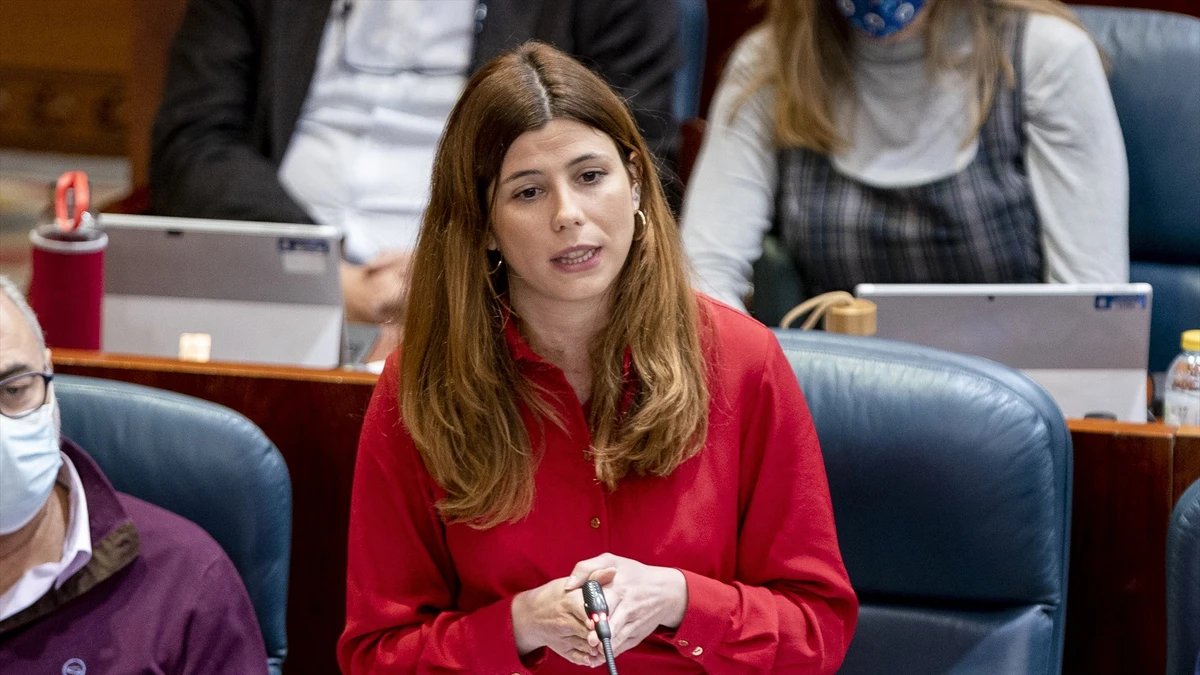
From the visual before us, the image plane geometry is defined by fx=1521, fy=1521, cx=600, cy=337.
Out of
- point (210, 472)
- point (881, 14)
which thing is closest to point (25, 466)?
point (210, 472)

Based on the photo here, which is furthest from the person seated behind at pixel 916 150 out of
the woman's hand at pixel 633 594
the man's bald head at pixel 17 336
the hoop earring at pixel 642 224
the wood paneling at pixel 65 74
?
the wood paneling at pixel 65 74

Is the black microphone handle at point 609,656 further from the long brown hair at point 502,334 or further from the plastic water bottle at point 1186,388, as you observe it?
the plastic water bottle at point 1186,388

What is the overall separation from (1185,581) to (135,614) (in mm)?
1010

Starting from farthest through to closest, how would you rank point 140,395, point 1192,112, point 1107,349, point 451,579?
point 1192,112, point 1107,349, point 140,395, point 451,579

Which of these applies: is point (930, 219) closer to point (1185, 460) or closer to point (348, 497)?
point (1185, 460)

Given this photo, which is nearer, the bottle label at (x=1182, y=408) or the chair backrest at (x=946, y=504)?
the chair backrest at (x=946, y=504)

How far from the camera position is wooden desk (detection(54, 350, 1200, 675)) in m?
1.64

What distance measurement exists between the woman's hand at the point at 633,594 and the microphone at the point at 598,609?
20mm

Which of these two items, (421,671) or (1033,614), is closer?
(421,671)

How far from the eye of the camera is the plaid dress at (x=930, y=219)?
7.61 feet

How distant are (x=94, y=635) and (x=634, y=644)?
0.53 m

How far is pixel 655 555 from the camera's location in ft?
4.66

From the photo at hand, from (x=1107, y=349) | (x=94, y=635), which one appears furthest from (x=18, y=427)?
(x=1107, y=349)

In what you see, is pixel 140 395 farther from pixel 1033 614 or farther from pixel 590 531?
pixel 1033 614
